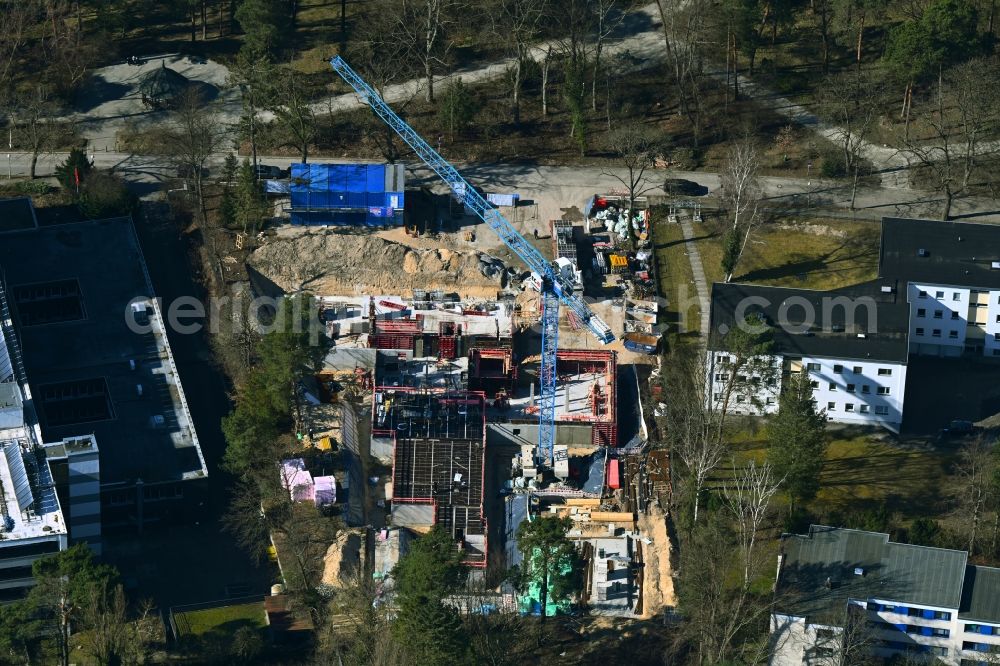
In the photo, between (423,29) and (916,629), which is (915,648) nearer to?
(916,629)

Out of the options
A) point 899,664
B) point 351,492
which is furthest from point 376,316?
point 899,664

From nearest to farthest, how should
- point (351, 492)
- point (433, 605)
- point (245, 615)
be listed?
point (433, 605) → point (245, 615) → point (351, 492)

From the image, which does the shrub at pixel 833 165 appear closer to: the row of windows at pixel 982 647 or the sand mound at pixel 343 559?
the row of windows at pixel 982 647

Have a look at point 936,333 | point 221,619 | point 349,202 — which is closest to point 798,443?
point 936,333

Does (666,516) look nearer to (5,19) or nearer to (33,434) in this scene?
(33,434)

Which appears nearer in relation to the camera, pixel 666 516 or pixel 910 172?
pixel 666 516

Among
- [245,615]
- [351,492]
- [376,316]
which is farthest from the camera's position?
[376,316]

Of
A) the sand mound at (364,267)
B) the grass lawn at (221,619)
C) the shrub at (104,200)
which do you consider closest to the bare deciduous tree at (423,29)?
the sand mound at (364,267)

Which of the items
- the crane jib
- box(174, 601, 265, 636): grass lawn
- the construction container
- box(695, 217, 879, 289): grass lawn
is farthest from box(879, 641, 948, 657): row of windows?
box(174, 601, 265, 636): grass lawn
